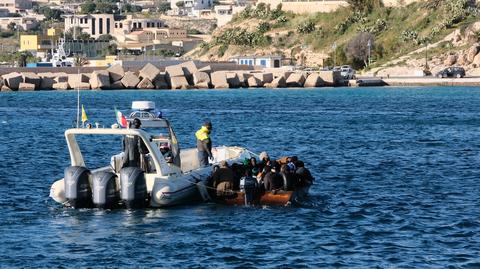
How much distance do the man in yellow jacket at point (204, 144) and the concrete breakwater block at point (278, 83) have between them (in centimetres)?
8041

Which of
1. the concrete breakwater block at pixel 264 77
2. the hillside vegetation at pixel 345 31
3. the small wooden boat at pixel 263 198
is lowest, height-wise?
the small wooden boat at pixel 263 198

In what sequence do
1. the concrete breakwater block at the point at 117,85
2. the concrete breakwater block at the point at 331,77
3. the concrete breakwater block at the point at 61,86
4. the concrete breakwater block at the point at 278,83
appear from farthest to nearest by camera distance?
the concrete breakwater block at the point at 278,83 < the concrete breakwater block at the point at 331,77 < the concrete breakwater block at the point at 61,86 < the concrete breakwater block at the point at 117,85

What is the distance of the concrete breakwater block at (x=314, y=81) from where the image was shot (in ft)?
372

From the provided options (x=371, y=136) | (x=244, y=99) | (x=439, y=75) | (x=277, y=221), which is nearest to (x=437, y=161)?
(x=371, y=136)

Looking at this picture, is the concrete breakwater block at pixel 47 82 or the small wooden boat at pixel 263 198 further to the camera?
the concrete breakwater block at pixel 47 82

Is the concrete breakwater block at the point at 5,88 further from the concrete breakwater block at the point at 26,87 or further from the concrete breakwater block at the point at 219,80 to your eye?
the concrete breakwater block at the point at 219,80

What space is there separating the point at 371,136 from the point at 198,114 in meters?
19.6

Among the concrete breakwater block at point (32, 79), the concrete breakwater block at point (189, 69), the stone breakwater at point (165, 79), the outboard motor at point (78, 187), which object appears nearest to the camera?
the outboard motor at point (78, 187)

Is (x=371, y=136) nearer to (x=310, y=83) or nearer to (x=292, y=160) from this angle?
(x=292, y=160)

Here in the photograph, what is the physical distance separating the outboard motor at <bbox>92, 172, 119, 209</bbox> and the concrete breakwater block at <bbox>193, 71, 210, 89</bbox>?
3182 inches

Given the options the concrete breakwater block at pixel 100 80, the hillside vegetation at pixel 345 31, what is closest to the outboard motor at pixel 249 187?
the concrete breakwater block at pixel 100 80

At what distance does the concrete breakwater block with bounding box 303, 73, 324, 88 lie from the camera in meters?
113

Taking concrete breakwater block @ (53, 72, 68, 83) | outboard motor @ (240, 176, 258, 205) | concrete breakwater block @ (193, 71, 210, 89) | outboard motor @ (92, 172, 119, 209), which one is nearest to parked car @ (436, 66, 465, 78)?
concrete breakwater block @ (193, 71, 210, 89)

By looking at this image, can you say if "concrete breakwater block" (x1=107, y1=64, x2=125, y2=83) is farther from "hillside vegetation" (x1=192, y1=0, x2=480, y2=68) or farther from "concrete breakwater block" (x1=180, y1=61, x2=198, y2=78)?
"hillside vegetation" (x1=192, y1=0, x2=480, y2=68)
